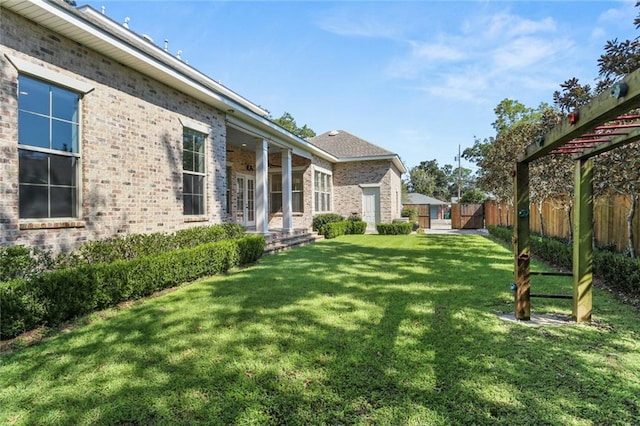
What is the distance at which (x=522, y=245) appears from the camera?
13.8 feet

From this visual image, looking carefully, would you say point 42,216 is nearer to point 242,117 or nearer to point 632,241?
point 242,117

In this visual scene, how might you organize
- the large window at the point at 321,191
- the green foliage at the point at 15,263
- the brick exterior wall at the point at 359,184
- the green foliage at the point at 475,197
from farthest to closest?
the green foliage at the point at 475,197, the brick exterior wall at the point at 359,184, the large window at the point at 321,191, the green foliage at the point at 15,263

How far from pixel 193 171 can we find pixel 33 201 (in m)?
3.62

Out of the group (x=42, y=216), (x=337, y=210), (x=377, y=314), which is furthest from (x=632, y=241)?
(x=337, y=210)

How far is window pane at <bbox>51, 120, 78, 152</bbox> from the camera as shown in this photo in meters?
5.18

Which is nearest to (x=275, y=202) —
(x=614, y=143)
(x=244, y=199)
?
(x=244, y=199)

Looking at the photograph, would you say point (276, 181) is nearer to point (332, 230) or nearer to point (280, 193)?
point (280, 193)

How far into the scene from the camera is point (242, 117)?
10070 mm

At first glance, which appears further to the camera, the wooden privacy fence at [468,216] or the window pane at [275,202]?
the wooden privacy fence at [468,216]

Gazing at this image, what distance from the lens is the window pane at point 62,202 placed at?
204 inches

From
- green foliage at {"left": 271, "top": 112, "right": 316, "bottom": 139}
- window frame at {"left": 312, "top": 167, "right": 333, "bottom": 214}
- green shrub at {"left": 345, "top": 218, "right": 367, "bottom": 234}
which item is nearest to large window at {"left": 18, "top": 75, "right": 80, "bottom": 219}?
window frame at {"left": 312, "top": 167, "right": 333, "bottom": 214}

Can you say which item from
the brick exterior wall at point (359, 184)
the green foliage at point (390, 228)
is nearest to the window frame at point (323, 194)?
the brick exterior wall at point (359, 184)

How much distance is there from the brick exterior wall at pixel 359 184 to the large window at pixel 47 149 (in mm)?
14467

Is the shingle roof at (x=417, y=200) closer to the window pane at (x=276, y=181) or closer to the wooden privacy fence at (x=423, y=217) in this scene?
the wooden privacy fence at (x=423, y=217)
